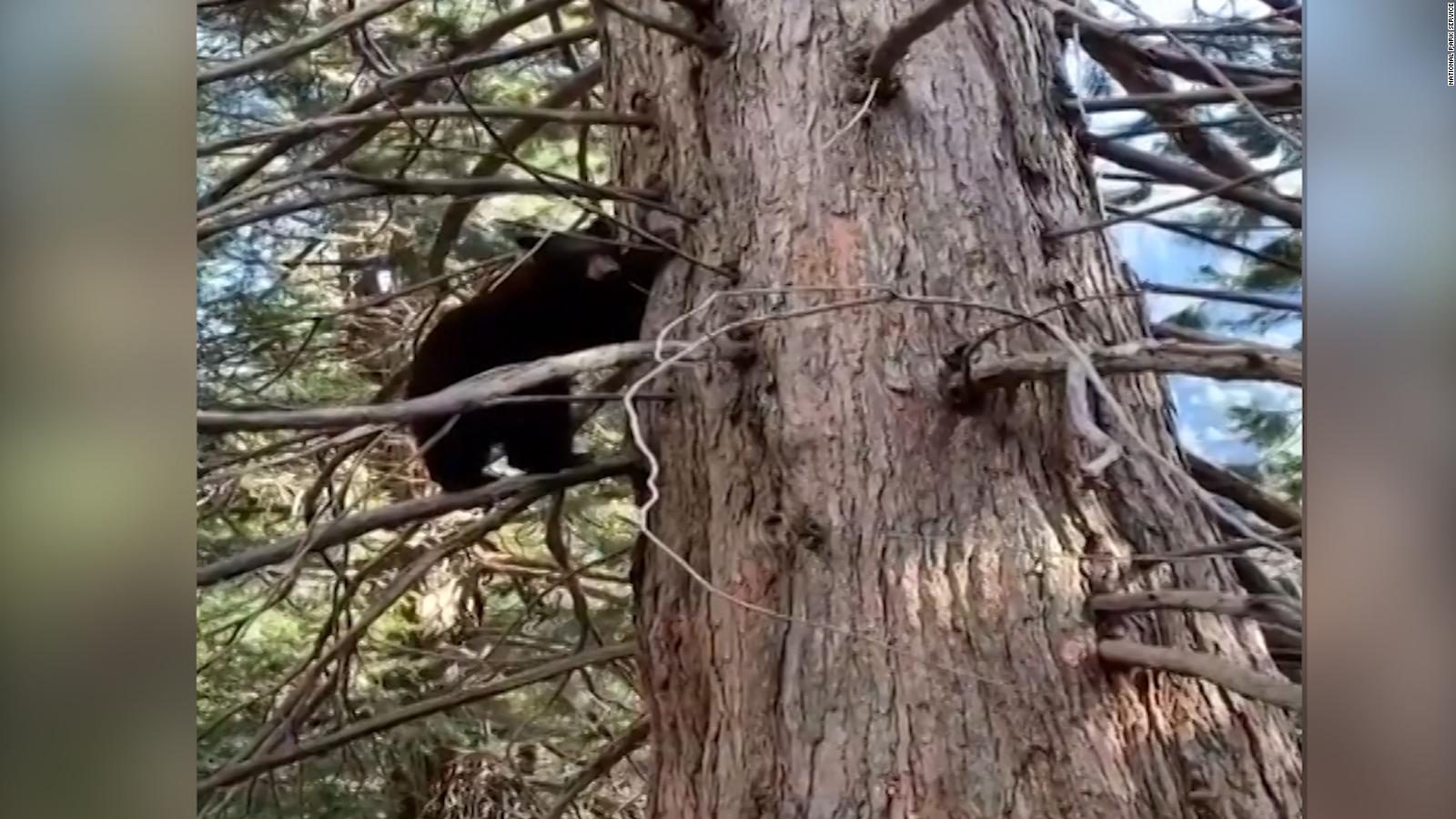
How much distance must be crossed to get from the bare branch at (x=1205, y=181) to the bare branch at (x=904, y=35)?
0.19 metres

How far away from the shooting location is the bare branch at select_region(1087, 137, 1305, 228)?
105 centimetres

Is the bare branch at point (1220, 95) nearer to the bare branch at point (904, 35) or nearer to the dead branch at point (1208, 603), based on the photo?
the bare branch at point (904, 35)

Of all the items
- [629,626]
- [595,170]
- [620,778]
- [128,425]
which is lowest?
[620,778]

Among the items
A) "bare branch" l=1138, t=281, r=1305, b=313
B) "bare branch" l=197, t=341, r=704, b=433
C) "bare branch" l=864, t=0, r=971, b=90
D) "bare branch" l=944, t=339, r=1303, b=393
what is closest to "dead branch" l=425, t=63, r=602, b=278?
"bare branch" l=197, t=341, r=704, b=433

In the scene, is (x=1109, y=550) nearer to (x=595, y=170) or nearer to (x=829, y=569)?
(x=829, y=569)

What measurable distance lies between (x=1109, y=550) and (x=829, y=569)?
0.24m

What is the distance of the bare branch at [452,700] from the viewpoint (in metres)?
1.07

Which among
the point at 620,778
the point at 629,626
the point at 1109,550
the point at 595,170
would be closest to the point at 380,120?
the point at 595,170

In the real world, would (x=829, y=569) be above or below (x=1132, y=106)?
below

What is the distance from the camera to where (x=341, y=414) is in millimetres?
1049

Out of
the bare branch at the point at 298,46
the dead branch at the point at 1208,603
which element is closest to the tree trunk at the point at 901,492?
the dead branch at the point at 1208,603

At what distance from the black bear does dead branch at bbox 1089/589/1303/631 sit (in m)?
0.47

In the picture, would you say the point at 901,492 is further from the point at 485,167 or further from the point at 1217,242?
the point at 485,167

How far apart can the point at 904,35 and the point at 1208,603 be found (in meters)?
0.54
